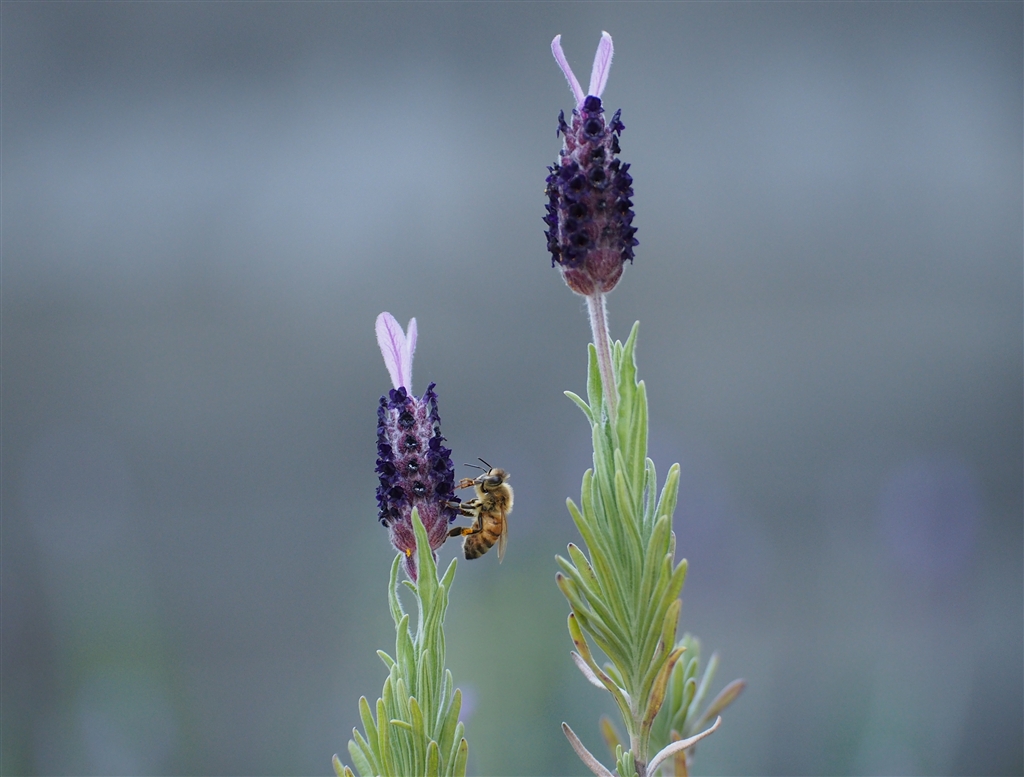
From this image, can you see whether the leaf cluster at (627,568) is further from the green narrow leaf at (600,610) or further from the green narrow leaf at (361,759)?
Result: the green narrow leaf at (361,759)

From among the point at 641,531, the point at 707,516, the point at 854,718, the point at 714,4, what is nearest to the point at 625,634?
the point at 641,531

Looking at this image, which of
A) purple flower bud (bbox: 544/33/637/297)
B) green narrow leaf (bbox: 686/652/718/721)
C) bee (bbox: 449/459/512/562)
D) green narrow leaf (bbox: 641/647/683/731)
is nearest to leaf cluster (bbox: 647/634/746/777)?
green narrow leaf (bbox: 686/652/718/721)

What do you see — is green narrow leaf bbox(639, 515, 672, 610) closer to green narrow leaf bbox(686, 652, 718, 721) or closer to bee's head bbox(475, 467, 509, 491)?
green narrow leaf bbox(686, 652, 718, 721)

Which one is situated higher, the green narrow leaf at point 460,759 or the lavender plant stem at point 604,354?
the lavender plant stem at point 604,354

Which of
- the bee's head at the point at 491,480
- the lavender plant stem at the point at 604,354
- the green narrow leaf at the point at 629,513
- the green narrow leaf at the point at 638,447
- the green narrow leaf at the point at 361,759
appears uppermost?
the bee's head at the point at 491,480

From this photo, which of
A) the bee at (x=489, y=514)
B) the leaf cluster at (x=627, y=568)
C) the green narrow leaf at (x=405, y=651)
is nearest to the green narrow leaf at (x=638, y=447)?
the leaf cluster at (x=627, y=568)

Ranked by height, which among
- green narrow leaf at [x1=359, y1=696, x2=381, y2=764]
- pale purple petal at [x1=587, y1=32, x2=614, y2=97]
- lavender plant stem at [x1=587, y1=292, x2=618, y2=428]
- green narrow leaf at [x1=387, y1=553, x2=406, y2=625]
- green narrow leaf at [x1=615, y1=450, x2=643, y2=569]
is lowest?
green narrow leaf at [x1=359, y1=696, x2=381, y2=764]

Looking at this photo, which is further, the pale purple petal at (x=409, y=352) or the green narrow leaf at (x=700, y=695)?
the green narrow leaf at (x=700, y=695)
